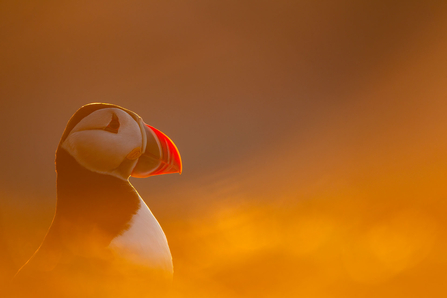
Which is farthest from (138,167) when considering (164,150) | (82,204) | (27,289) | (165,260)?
(27,289)

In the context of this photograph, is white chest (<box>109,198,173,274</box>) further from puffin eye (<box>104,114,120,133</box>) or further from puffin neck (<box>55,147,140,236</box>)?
puffin eye (<box>104,114,120,133</box>)

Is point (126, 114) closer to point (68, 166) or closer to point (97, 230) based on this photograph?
point (68, 166)

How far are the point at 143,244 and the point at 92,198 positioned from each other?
22 centimetres

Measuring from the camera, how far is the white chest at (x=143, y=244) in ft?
2.75

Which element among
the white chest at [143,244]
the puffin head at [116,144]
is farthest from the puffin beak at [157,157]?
the white chest at [143,244]

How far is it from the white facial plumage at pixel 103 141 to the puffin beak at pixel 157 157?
0.10 ft

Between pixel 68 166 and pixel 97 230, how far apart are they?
244 millimetres

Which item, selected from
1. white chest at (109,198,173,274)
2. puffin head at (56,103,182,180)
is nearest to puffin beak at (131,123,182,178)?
puffin head at (56,103,182,180)

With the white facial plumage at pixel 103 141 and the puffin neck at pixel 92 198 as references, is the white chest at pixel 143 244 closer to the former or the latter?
the puffin neck at pixel 92 198

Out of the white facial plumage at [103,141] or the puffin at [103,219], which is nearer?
the puffin at [103,219]

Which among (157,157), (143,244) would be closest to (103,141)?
(157,157)

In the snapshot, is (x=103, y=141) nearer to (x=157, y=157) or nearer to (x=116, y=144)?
(x=116, y=144)

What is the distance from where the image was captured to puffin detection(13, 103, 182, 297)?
2.64ft

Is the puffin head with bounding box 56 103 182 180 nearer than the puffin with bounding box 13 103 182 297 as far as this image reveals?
No
